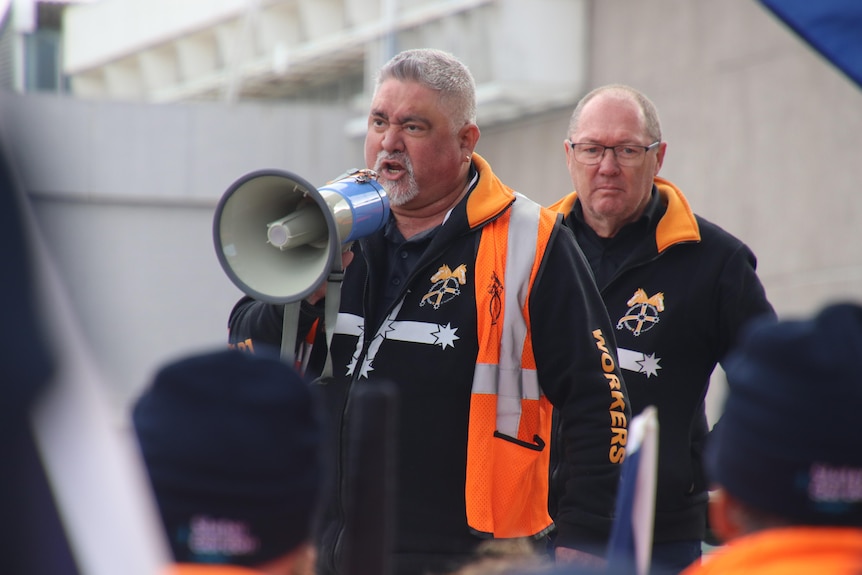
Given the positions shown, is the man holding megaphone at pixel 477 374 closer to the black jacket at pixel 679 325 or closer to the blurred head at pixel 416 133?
the blurred head at pixel 416 133

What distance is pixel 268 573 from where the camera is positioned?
2.09 meters

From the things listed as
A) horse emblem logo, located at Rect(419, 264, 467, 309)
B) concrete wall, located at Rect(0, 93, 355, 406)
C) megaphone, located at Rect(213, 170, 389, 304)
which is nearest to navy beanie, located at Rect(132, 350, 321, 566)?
megaphone, located at Rect(213, 170, 389, 304)

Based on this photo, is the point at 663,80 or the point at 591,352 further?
the point at 663,80

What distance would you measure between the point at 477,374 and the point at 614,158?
1.36m

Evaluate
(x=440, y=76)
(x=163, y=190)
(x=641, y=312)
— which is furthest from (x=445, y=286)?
(x=163, y=190)

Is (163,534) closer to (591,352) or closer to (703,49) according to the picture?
(591,352)

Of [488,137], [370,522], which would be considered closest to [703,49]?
[488,137]

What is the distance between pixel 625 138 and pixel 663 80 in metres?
5.68

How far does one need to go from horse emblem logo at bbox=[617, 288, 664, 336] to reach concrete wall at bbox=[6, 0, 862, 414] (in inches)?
65.5

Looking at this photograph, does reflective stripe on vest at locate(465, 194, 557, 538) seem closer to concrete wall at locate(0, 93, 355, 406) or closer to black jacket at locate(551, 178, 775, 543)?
black jacket at locate(551, 178, 775, 543)

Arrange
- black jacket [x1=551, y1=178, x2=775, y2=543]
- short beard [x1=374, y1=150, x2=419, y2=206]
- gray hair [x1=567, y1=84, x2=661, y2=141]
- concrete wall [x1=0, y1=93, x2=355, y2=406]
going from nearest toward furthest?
short beard [x1=374, y1=150, x2=419, y2=206] < black jacket [x1=551, y1=178, x2=775, y2=543] < gray hair [x1=567, y1=84, x2=661, y2=141] < concrete wall [x1=0, y1=93, x2=355, y2=406]

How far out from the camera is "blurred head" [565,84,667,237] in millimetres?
4895

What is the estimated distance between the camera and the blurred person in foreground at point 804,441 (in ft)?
6.92

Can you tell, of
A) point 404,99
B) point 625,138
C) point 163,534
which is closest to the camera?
point 163,534
